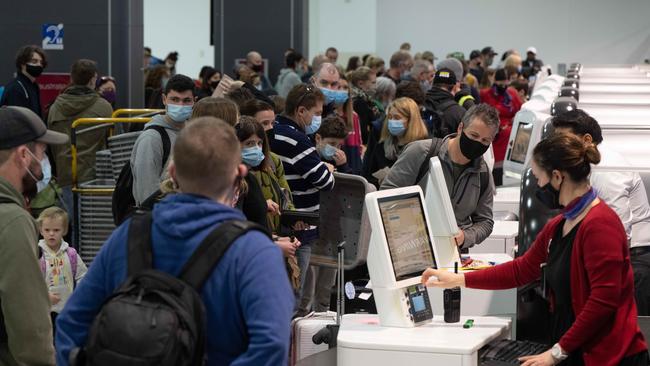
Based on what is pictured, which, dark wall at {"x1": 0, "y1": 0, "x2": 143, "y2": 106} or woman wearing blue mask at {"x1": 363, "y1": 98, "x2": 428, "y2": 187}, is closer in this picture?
woman wearing blue mask at {"x1": 363, "y1": 98, "x2": 428, "y2": 187}

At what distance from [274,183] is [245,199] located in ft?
3.82

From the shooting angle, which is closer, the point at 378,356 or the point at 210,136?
the point at 210,136

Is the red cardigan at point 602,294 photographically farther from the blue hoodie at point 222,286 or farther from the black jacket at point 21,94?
the black jacket at point 21,94

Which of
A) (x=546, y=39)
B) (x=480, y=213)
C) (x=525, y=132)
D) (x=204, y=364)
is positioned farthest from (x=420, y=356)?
(x=546, y=39)

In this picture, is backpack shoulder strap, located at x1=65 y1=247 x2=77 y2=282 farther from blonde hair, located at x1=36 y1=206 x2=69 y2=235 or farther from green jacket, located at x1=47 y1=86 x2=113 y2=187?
green jacket, located at x1=47 y1=86 x2=113 y2=187

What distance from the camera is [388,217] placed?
4.08 m

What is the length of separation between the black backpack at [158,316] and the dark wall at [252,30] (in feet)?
54.0

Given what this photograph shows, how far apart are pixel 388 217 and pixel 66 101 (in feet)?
18.6

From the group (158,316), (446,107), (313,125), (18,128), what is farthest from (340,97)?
(158,316)

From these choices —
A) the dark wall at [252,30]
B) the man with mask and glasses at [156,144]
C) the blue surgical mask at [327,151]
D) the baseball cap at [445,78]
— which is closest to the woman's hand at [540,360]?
the man with mask and glasses at [156,144]

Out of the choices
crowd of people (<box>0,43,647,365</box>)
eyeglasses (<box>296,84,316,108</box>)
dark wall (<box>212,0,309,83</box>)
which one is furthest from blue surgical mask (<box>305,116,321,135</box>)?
dark wall (<box>212,0,309,83</box>)

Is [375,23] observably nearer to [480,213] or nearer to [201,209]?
[480,213]

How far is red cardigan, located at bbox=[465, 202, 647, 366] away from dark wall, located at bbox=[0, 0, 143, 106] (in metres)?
7.91

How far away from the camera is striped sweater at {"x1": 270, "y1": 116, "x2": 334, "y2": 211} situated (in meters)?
6.35
